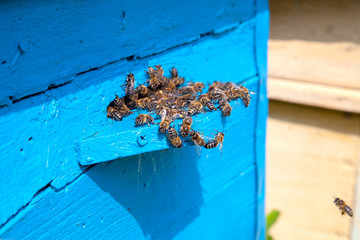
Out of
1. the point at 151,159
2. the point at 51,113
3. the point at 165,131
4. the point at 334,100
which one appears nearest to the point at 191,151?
the point at 151,159

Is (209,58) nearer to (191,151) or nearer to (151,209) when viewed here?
(191,151)

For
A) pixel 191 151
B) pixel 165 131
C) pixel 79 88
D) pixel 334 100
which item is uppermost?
pixel 79 88

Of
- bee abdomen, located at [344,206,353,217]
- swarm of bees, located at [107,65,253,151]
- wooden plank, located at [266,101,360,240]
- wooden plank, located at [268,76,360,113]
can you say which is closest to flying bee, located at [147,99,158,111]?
swarm of bees, located at [107,65,253,151]

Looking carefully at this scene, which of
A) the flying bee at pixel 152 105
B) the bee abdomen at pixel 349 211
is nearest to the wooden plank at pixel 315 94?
the bee abdomen at pixel 349 211

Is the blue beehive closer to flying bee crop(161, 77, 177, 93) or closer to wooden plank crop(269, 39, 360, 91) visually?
flying bee crop(161, 77, 177, 93)

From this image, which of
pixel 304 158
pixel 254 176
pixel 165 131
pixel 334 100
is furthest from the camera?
pixel 304 158

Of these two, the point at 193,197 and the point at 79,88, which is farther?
the point at 193,197
